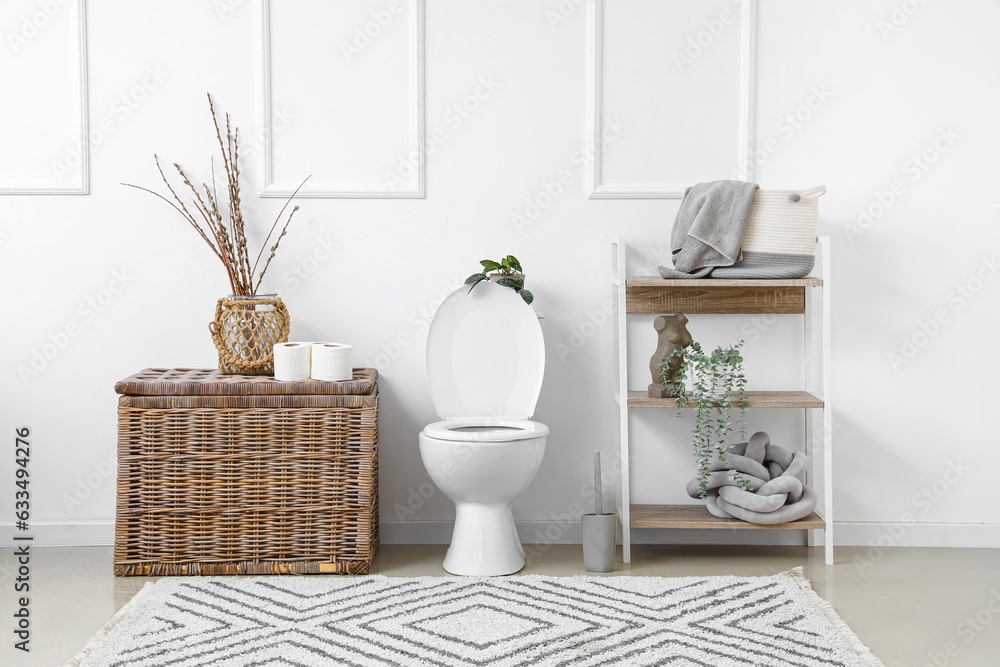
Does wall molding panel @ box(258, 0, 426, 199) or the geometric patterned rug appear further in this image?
wall molding panel @ box(258, 0, 426, 199)

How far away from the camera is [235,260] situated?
252 cm

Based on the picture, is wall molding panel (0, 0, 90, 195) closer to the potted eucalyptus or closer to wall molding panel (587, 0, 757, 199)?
the potted eucalyptus

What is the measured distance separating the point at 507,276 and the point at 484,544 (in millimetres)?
808

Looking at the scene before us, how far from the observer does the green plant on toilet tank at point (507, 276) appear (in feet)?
7.94

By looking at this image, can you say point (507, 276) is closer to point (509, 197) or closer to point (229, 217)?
point (509, 197)

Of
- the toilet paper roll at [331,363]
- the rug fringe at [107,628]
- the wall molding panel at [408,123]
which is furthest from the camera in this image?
the wall molding panel at [408,123]

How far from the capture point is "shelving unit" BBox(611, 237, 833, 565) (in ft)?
7.65

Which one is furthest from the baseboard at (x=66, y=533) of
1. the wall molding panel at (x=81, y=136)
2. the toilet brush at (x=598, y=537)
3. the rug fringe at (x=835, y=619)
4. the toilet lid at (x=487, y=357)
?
the rug fringe at (x=835, y=619)

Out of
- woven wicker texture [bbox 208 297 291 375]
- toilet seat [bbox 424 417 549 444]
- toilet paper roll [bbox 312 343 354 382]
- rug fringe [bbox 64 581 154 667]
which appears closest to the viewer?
rug fringe [bbox 64 581 154 667]

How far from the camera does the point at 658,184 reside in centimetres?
255

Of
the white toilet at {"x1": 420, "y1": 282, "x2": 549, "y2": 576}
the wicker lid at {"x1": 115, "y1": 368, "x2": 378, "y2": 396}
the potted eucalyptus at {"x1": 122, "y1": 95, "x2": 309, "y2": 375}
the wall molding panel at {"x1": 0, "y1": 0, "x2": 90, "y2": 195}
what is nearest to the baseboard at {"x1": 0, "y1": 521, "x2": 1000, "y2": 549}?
the white toilet at {"x1": 420, "y1": 282, "x2": 549, "y2": 576}

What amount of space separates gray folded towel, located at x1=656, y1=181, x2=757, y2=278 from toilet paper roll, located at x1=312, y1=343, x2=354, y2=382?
101 centimetres

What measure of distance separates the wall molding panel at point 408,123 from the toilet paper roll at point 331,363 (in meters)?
→ 0.55

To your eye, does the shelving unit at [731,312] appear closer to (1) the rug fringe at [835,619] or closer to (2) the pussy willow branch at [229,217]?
(1) the rug fringe at [835,619]
